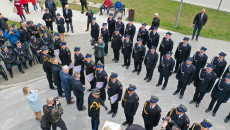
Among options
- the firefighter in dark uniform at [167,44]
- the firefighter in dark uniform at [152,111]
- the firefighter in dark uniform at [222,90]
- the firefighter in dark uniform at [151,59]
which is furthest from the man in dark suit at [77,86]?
the firefighter in dark uniform at [167,44]

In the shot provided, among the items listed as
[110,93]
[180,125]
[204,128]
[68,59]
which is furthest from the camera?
[68,59]

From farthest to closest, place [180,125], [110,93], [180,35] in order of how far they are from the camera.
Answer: [180,35], [110,93], [180,125]

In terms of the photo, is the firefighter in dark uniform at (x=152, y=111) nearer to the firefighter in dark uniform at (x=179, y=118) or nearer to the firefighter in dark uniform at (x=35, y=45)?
the firefighter in dark uniform at (x=179, y=118)

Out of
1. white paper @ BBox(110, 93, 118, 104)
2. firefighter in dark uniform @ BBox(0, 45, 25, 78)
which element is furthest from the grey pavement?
firefighter in dark uniform @ BBox(0, 45, 25, 78)

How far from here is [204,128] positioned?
16.2 feet

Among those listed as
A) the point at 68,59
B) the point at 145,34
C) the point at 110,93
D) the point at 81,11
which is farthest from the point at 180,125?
the point at 81,11

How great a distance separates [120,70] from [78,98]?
135 inches

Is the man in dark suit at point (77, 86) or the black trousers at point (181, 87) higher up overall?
the man in dark suit at point (77, 86)

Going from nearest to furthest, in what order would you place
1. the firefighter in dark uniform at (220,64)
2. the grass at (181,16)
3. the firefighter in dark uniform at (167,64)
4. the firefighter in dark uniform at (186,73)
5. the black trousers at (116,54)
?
the firefighter in dark uniform at (186,73) → the firefighter in dark uniform at (167,64) → the firefighter in dark uniform at (220,64) → the black trousers at (116,54) → the grass at (181,16)

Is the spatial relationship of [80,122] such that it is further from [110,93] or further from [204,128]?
[204,128]

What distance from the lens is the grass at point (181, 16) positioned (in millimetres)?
14244

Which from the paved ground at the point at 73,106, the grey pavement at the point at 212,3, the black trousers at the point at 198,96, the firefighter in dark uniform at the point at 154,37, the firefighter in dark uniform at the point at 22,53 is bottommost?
→ the paved ground at the point at 73,106

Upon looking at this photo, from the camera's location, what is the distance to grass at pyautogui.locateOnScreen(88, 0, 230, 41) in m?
14.2

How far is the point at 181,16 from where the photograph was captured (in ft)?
55.3
